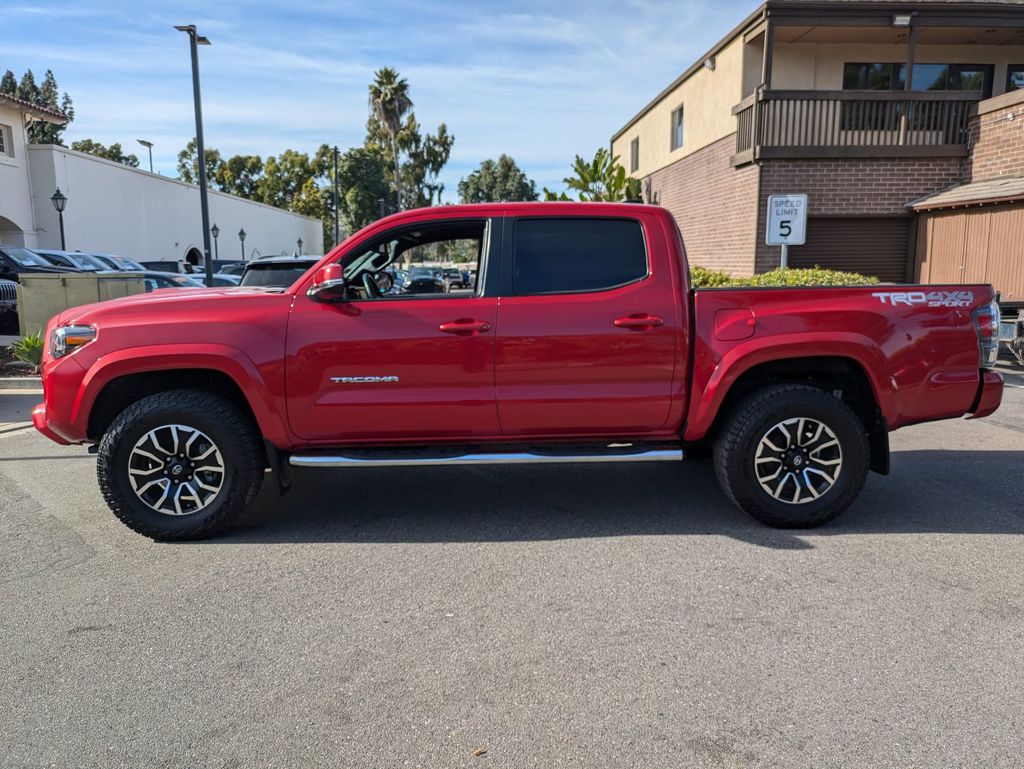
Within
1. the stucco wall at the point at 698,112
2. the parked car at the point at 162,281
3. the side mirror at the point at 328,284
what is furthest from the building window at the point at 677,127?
the side mirror at the point at 328,284

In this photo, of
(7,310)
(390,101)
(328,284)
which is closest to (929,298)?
(328,284)

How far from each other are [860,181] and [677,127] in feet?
26.0

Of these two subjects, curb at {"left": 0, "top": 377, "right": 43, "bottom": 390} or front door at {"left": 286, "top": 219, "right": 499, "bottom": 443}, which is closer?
front door at {"left": 286, "top": 219, "right": 499, "bottom": 443}

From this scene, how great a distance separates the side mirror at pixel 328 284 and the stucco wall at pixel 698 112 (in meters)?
14.7

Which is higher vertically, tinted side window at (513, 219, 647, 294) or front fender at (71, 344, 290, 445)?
tinted side window at (513, 219, 647, 294)

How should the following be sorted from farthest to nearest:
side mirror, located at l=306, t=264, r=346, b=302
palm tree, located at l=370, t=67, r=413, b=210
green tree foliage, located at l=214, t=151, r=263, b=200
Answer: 1. green tree foliage, located at l=214, t=151, r=263, b=200
2. palm tree, located at l=370, t=67, r=413, b=210
3. side mirror, located at l=306, t=264, r=346, b=302

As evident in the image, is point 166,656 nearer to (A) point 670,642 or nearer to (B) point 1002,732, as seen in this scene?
(A) point 670,642

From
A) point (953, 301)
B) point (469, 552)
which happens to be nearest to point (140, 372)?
point (469, 552)

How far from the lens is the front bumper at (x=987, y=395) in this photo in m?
4.76

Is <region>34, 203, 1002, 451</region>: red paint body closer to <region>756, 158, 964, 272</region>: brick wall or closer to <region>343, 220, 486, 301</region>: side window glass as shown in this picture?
<region>343, 220, 486, 301</region>: side window glass

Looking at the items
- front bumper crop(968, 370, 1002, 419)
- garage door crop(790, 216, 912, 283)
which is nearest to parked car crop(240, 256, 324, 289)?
front bumper crop(968, 370, 1002, 419)

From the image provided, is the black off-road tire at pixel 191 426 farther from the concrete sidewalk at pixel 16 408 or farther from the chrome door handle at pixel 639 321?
the concrete sidewalk at pixel 16 408

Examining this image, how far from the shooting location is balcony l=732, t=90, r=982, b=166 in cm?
1496

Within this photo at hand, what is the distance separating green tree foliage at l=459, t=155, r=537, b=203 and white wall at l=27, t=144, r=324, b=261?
94.9 feet
